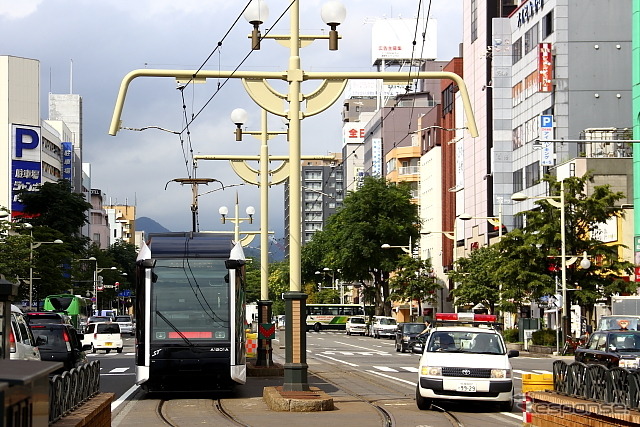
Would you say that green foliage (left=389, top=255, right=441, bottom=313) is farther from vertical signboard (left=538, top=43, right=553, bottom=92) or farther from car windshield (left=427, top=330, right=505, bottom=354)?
car windshield (left=427, top=330, right=505, bottom=354)

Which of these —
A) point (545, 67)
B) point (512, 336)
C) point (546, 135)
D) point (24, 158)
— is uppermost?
point (545, 67)

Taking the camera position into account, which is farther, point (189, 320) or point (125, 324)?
point (125, 324)

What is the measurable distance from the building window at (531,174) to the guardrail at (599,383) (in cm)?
7118

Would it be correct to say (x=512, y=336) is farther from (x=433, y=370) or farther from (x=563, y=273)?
(x=433, y=370)

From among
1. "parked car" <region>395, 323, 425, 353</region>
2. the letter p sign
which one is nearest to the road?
"parked car" <region>395, 323, 425, 353</region>

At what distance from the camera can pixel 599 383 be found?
15.0 meters

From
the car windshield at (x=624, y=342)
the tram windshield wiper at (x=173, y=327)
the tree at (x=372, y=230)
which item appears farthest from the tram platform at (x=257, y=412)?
the tree at (x=372, y=230)

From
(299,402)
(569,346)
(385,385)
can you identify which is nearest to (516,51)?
(569,346)

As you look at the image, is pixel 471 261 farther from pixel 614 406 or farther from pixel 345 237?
pixel 614 406

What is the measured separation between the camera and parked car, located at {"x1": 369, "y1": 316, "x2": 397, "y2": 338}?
98812mm

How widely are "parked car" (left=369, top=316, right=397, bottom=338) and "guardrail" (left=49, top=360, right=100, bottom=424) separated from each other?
271ft

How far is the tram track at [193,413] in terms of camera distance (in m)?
19.8

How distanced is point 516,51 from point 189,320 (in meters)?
72.9

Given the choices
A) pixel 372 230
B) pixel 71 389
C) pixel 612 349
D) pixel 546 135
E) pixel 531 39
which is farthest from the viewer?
pixel 372 230
